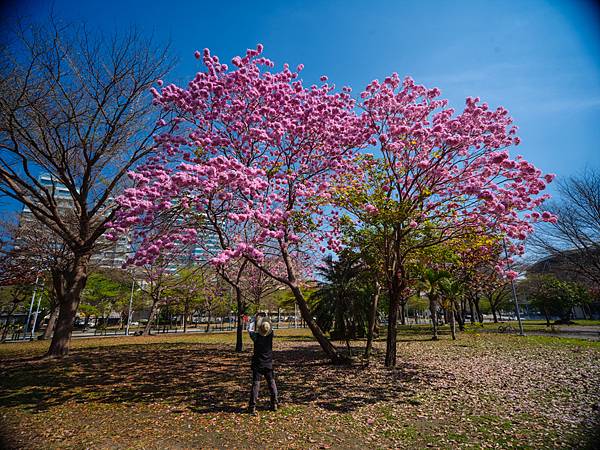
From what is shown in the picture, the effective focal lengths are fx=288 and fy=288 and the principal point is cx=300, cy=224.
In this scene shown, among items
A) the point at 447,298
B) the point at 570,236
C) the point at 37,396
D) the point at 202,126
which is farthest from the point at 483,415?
the point at 570,236

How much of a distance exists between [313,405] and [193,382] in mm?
4138

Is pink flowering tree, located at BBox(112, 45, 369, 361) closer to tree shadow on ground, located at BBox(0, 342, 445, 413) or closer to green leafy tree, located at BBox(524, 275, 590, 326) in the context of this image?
tree shadow on ground, located at BBox(0, 342, 445, 413)

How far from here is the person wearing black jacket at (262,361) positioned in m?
6.39

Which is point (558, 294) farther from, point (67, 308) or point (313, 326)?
point (67, 308)

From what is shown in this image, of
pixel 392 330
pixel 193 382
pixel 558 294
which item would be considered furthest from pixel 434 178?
pixel 558 294

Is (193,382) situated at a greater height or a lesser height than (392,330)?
lesser

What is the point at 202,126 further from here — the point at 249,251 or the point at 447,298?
the point at 447,298

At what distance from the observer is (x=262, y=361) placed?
6.50 meters

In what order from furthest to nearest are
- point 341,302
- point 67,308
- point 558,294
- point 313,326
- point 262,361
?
point 558,294 → point 341,302 → point 67,308 → point 313,326 → point 262,361

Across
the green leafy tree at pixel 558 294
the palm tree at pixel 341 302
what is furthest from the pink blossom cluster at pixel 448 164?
the green leafy tree at pixel 558 294

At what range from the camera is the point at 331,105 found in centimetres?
1082

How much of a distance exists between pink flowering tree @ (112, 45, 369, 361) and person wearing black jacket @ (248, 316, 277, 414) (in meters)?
2.17

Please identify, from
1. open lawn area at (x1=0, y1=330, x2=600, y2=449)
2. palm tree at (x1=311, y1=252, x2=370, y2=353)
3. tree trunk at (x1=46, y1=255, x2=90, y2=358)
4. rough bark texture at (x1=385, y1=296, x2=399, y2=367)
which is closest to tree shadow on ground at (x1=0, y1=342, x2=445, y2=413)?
open lawn area at (x1=0, y1=330, x2=600, y2=449)

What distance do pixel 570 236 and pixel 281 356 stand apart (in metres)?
18.4
